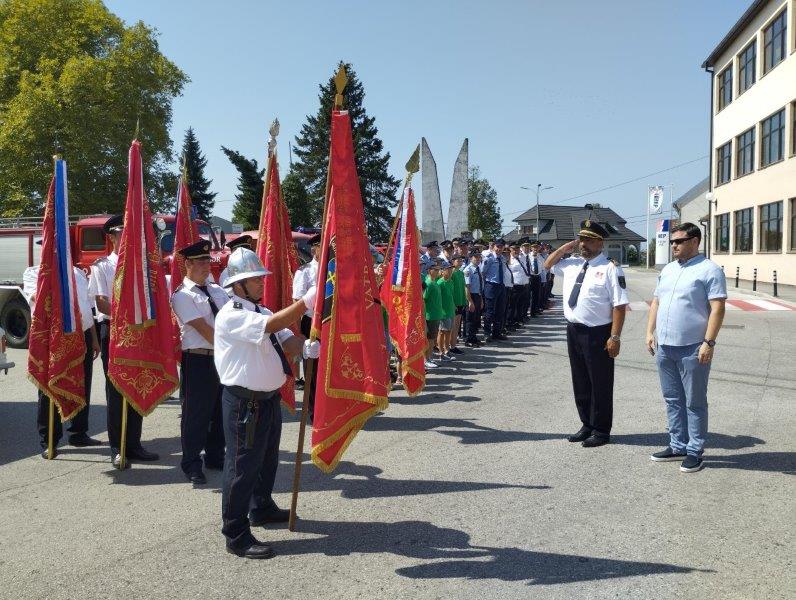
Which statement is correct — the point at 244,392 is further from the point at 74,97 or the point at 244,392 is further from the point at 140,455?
the point at 74,97

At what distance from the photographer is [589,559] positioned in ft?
13.4

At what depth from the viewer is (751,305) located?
21234 millimetres

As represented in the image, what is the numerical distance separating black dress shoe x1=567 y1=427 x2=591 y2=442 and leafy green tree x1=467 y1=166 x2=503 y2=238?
66069 mm

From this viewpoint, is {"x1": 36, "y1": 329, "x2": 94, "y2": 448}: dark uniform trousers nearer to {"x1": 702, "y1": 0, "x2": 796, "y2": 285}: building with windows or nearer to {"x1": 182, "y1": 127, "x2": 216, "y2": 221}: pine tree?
{"x1": 702, "y1": 0, "x2": 796, "y2": 285}: building with windows

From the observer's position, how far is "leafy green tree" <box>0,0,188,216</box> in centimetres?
2716

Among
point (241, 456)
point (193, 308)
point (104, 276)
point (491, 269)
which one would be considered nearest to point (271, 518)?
point (241, 456)

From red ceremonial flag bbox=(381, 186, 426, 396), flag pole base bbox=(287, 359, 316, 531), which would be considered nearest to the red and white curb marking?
red ceremonial flag bbox=(381, 186, 426, 396)

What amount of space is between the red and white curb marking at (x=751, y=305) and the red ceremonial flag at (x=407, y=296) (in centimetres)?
1266

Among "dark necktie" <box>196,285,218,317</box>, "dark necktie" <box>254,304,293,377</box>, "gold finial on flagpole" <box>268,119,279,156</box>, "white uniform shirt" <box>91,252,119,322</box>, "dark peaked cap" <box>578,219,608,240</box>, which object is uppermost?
"gold finial on flagpole" <box>268,119,279,156</box>

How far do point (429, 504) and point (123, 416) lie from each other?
2.89 m

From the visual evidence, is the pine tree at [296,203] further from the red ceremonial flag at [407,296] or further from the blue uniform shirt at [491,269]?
the red ceremonial flag at [407,296]

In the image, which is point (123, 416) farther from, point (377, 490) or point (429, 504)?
point (429, 504)

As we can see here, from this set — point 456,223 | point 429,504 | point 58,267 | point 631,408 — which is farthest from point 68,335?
point 456,223

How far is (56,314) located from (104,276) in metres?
0.55
